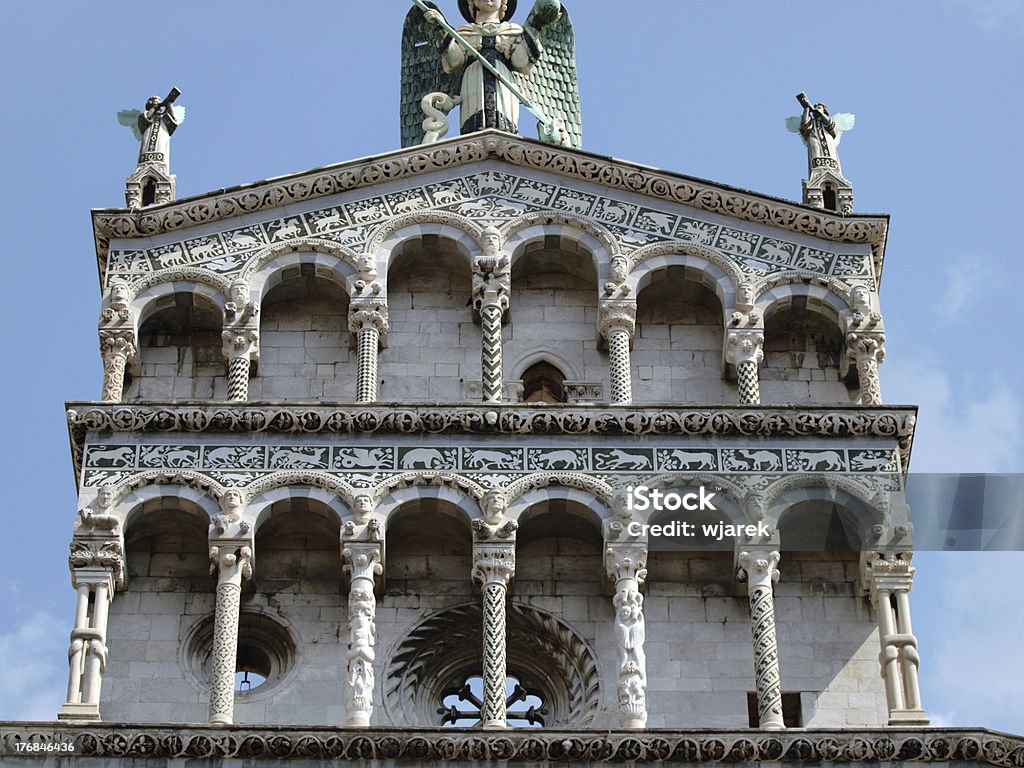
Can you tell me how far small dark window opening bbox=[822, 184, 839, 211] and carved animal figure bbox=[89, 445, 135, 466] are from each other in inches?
223

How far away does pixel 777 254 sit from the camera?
2228cm

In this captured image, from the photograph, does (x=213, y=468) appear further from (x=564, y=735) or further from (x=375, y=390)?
(x=564, y=735)

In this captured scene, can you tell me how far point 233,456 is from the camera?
2066 cm

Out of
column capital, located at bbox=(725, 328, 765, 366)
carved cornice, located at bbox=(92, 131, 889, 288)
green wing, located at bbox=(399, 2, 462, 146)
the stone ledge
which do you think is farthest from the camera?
green wing, located at bbox=(399, 2, 462, 146)

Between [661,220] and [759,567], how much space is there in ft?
11.0

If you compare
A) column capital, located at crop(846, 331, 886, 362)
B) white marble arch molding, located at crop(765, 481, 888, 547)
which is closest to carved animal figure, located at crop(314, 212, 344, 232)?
column capital, located at crop(846, 331, 886, 362)

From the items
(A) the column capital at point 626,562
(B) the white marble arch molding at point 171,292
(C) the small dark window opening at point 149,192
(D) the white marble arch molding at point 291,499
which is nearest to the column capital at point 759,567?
(A) the column capital at point 626,562

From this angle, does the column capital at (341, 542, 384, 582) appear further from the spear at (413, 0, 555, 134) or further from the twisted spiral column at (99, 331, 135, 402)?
the spear at (413, 0, 555, 134)

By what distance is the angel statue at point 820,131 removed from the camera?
23.0m

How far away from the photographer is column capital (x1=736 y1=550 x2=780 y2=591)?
2023 cm

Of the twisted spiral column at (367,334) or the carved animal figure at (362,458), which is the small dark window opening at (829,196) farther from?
the carved animal figure at (362,458)

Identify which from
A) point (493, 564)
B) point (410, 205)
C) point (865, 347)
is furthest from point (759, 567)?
point (410, 205)

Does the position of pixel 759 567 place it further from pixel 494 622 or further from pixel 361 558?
pixel 361 558

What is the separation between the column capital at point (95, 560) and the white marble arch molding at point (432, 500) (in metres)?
1.77
